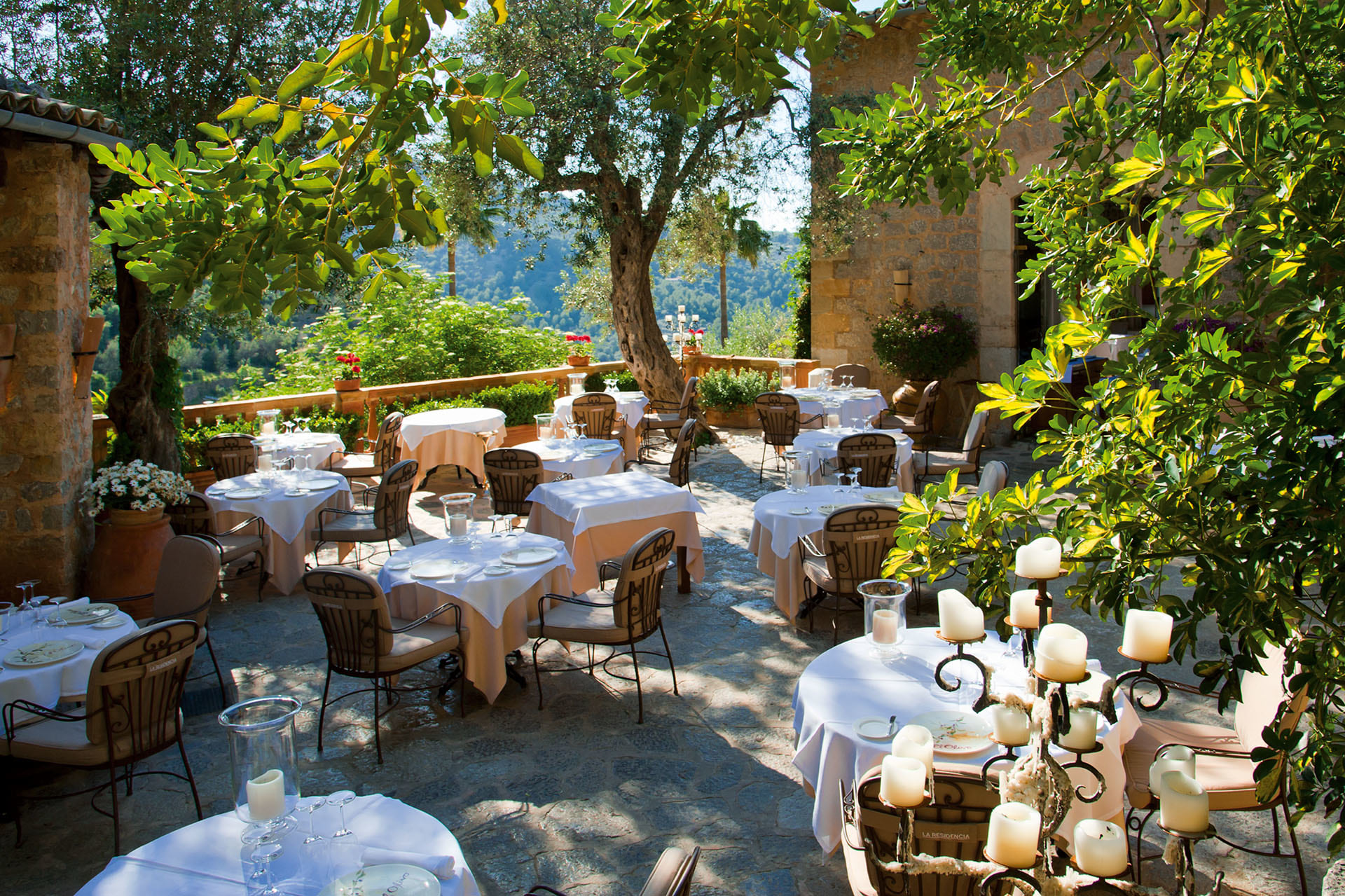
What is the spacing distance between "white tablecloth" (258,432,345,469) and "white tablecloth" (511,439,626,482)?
1.90 m

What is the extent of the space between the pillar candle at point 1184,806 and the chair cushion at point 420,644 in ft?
12.1

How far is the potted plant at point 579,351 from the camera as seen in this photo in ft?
43.0

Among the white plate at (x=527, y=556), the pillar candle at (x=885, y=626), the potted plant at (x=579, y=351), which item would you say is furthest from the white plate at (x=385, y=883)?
the potted plant at (x=579, y=351)

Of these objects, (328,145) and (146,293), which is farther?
(146,293)

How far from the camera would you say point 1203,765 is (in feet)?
11.1

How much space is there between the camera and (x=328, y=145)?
193 centimetres

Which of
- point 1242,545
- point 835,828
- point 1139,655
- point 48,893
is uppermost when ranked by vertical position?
point 1242,545

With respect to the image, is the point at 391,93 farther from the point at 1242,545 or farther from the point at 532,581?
the point at 532,581

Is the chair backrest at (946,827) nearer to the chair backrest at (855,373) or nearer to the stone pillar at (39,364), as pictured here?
the stone pillar at (39,364)

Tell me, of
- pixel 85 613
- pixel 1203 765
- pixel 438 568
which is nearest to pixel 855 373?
pixel 438 568

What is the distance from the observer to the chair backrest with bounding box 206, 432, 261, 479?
8.12m

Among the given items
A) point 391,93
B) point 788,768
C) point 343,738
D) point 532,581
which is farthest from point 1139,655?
point 343,738

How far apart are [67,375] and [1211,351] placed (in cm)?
643

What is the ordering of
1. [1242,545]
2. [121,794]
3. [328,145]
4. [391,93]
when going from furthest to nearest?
[121,794]
[328,145]
[391,93]
[1242,545]
